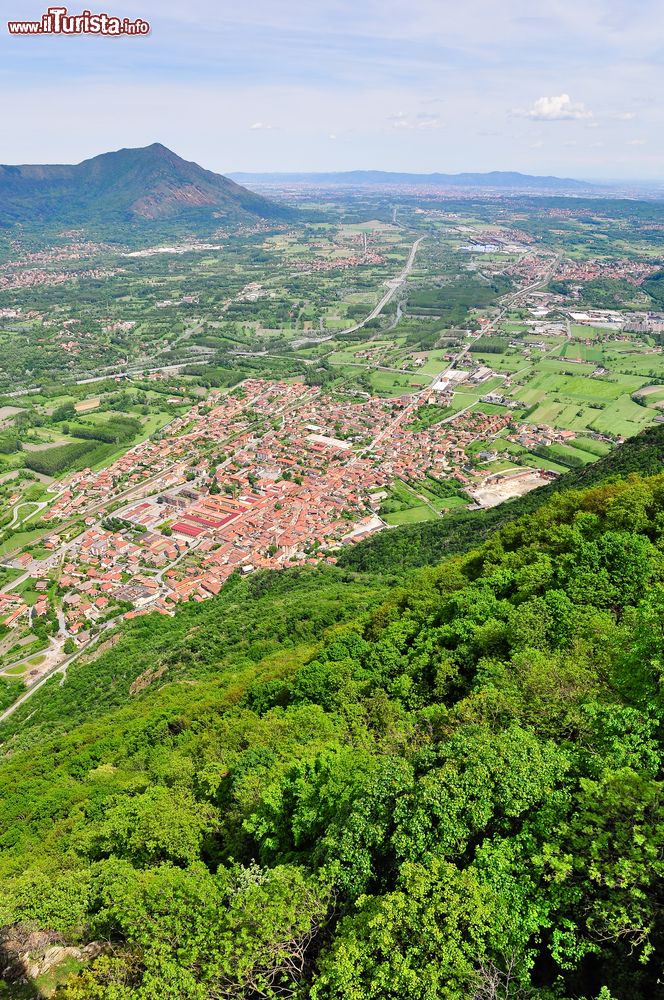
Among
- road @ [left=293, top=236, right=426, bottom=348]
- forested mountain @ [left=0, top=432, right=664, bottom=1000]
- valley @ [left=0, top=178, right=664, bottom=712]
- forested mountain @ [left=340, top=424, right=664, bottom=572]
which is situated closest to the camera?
forested mountain @ [left=0, top=432, right=664, bottom=1000]

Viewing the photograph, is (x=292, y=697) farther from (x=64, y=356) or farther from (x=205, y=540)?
(x=64, y=356)

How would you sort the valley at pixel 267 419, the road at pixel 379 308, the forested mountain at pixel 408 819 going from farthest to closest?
1. the road at pixel 379 308
2. the valley at pixel 267 419
3. the forested mountain at pixel 408 819

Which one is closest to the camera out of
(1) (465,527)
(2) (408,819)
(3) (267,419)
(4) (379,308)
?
(2) (408,819)

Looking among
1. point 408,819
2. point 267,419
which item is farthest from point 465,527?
point 267,419

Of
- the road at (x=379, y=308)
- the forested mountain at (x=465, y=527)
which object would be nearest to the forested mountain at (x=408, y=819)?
the forested mountain at (x=465, y=527)

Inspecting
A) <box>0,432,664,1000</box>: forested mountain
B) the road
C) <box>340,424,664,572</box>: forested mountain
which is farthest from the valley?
<box>0,432,664,1000</box>: forested mountain

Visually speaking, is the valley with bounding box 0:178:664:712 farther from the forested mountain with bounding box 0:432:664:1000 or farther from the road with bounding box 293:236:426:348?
the forested mountain with bounding box 0:432:664:1000

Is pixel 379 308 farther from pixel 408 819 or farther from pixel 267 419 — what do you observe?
pixel 408 819

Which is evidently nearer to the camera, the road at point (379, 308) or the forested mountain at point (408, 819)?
the forested mountain at point (408, 819)

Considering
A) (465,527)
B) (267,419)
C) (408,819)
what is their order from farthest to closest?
(267,419) → (465,527) → (408,819)

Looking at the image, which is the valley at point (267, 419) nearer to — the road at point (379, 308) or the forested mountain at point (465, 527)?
the road at point (379, 308)
